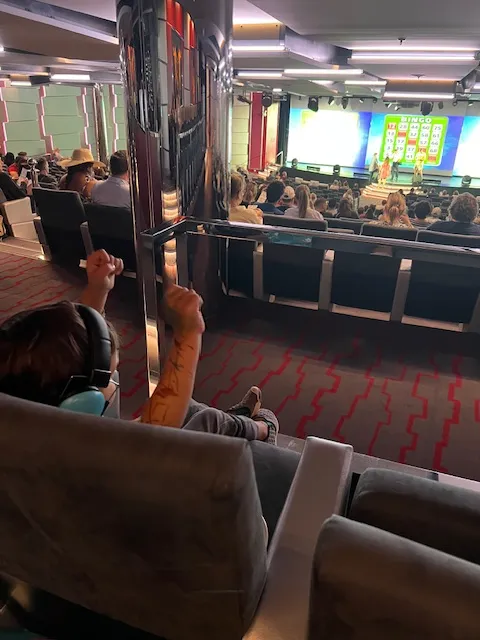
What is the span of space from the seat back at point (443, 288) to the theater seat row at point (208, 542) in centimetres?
204

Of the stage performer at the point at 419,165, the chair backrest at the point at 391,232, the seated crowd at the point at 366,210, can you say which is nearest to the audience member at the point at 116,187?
Result: the seated crowd at the point at 366,210

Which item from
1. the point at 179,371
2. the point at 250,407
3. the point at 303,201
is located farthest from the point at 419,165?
the point at 179,371

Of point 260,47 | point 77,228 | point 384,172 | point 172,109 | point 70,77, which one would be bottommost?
point 384,172

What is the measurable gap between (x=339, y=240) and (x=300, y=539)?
3.32 ft

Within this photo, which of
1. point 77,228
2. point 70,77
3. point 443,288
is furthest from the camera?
point 70,77

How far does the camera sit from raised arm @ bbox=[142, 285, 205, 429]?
1.04 meters

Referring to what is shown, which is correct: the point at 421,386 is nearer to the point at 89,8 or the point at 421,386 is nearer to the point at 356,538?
the point at 356,538

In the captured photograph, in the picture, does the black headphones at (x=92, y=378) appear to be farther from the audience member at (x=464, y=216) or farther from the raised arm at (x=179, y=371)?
the audience member at (x=464, y=216)

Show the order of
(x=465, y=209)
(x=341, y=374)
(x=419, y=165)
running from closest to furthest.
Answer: (x=341, y=374) → (x=465, y=209) → (x=419, y=165)

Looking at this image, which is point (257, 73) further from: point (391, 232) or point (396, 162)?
point (396, 162)

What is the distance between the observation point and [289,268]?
2912mm

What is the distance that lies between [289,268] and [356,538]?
2488 millimetres

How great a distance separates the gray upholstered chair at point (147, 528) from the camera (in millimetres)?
533

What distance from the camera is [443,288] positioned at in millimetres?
2678
